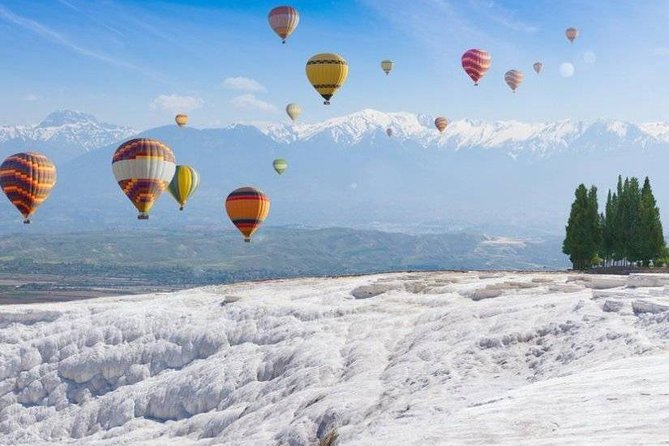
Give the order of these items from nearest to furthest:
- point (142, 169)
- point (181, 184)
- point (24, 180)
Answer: point (142, 169) < point (24, 180) < point (181, 184)

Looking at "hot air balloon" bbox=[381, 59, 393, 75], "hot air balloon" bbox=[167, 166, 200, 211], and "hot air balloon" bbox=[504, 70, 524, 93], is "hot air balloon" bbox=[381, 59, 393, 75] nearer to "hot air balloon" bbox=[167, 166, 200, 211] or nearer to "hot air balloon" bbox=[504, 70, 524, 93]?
"hot air balloon" bbox=[504, 70, 524, 93]

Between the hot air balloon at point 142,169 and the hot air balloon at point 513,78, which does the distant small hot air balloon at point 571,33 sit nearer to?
the hot air balloon at point 513,78

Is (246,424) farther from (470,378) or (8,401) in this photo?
(8,401)

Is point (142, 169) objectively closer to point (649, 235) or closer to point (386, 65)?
point (649, 235)

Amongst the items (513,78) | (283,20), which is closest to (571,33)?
(513,78)

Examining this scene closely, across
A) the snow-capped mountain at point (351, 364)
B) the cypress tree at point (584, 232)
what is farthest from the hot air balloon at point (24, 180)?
the cypress tree at point (584, 232)
